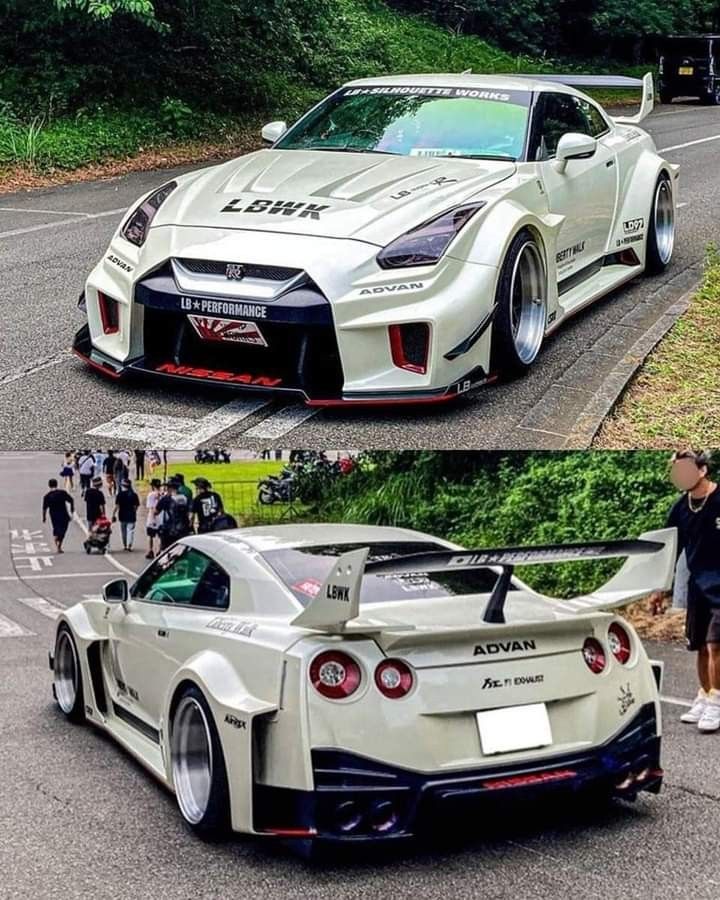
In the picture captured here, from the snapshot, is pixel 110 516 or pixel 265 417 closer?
pixel 265 417

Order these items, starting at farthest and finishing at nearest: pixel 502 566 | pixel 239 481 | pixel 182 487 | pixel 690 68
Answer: pixel 690 68 → pixel 182 487 → pixel 239 481 → pixel 502 566

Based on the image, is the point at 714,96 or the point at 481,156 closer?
the point at 481,156

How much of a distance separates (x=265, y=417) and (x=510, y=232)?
1.54 m

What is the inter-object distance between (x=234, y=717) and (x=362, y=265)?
2.47 metres

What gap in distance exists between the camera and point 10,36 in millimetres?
17312

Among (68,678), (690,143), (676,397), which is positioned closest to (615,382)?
(676,397)

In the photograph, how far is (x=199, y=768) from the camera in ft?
14.5

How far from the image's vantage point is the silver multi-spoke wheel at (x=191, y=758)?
4.35m

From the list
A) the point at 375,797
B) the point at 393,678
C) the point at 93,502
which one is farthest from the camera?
the point at 93,502

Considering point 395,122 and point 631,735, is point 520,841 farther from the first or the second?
point 395,122

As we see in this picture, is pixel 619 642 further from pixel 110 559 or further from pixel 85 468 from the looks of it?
pixel 110 559

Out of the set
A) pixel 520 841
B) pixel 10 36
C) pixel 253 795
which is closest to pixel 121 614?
pixel 253 795

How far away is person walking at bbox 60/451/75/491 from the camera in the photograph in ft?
21.0

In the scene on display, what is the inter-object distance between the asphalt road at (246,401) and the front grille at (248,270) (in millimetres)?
711
